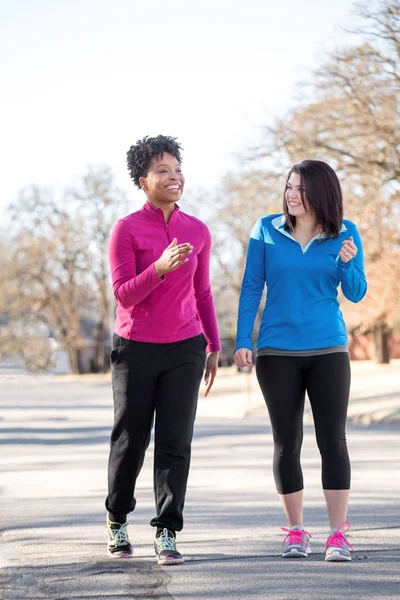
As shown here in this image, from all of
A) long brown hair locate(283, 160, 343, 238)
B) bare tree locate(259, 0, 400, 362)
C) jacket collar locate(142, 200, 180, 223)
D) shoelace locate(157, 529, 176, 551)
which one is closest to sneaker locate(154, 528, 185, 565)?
shoelace locate(157, 529, 176, 551)

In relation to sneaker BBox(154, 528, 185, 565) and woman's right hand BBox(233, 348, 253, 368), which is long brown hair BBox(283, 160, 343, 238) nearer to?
woman's right hand BBox(233, 348, 253, 368)

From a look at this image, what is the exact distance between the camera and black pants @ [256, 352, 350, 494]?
222 inches

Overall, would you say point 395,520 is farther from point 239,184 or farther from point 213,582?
point 239,184

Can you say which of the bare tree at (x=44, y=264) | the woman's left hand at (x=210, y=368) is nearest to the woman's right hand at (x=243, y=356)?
Answer: the woman's left hand at (x=210, y=368)

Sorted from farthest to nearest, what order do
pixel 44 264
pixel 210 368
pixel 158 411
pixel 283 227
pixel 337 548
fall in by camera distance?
pixel 44 264
pixel 210 368
pixel 283 227
pixel 158 411
pixel 337 548

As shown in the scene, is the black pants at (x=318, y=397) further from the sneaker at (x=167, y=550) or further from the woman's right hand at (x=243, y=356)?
the sneaker at (x=167, y=550)

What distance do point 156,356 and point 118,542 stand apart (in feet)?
3.09

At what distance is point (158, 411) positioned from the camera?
571 cm

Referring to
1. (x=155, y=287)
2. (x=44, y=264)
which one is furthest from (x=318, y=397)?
(x=44, y=264)

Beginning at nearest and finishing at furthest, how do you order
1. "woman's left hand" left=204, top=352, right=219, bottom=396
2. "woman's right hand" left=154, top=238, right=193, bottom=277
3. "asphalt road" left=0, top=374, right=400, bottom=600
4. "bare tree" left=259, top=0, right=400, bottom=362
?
"asphalt road" left=0, top=374, right=400, bottom=600 < "woman's right hand" left=154, top=238, right=193, bottom=277 < "woman's left hand" left=204, top=352, right=219, bottom=396 < "bare tree" left=259, top=0, right=400, bottom=362

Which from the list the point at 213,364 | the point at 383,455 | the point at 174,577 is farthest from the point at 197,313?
the point at 383,455

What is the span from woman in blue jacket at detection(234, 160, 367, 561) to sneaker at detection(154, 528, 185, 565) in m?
0.53

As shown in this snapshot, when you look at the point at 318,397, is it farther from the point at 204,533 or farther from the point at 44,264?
the point at 44,264

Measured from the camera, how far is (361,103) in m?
29.0
